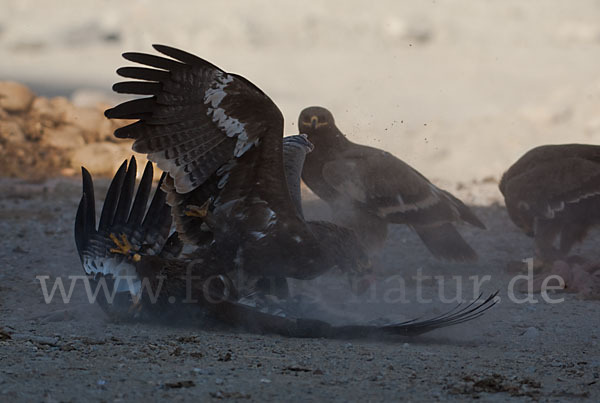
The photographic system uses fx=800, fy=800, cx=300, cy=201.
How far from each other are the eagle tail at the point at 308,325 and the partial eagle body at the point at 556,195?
2.54 metres

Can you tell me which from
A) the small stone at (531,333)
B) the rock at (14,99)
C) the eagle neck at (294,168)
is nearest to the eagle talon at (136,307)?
the eagle neck at (294,168)

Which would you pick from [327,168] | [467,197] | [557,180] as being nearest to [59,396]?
[327,168]

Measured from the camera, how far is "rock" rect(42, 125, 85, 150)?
41.5 ft

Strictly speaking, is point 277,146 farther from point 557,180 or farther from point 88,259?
point 557,180

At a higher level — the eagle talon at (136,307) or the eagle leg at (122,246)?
the eagle leg at (122,246)

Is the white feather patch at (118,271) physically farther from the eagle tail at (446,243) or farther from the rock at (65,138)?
the rock at (65,138)

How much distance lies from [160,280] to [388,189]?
3.08m

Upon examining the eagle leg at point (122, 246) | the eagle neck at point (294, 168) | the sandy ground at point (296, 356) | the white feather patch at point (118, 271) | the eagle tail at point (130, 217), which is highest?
the eagle neck at point (294, 168)

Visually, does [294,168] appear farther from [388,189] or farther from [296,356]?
[296,356]

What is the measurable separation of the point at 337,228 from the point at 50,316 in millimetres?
2068

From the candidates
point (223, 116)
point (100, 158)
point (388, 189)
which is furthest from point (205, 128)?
point (100, 158)

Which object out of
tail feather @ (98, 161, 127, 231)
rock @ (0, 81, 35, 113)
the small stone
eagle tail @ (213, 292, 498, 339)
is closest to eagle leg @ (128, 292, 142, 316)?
eagle tail @ (213, 292, 498, 339)

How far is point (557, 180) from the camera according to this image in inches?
286

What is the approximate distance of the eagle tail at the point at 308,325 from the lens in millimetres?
4875
